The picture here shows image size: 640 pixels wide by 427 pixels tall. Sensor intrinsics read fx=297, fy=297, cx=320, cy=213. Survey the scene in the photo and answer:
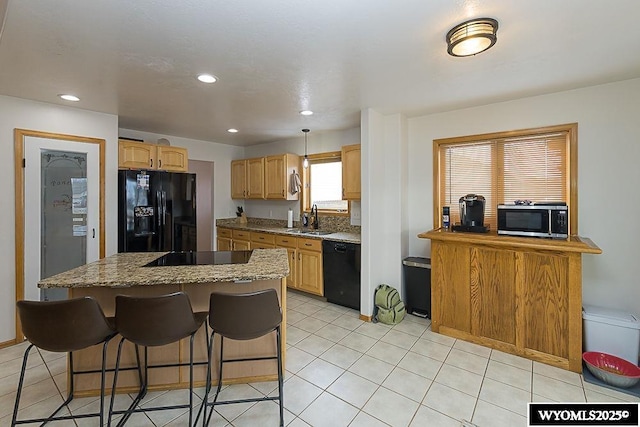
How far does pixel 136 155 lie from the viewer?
12.7 ft

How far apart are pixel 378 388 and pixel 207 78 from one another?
9.26ft

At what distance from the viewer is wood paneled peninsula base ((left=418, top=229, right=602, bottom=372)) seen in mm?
2455

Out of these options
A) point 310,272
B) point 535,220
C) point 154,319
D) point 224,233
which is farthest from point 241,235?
point 535,220

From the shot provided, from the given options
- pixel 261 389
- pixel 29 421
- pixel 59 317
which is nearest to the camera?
pixel 59 317

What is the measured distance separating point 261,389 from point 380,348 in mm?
1188

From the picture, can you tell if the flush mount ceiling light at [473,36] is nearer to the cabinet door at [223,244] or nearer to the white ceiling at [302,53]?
the white ceiling at [302,53]

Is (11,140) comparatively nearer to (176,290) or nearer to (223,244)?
(176,290)

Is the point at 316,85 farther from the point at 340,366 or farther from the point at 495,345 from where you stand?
the point at 495,345

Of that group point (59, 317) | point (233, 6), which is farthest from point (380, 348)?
point (233, 6)

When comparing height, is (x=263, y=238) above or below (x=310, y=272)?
above

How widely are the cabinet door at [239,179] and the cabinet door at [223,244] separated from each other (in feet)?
2.72

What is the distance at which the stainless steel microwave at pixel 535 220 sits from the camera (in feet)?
8.43

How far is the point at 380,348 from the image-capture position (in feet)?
9.33

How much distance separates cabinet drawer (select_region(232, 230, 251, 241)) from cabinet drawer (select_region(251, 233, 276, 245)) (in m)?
0.13
